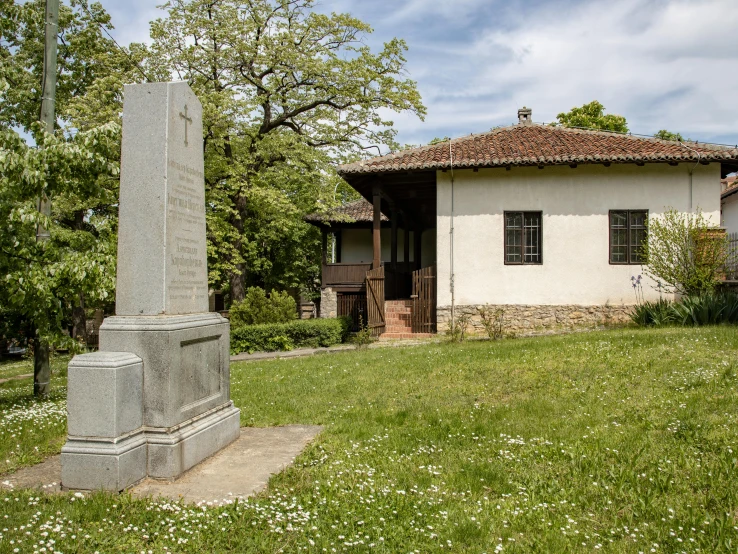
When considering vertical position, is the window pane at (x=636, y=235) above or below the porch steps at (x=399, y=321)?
above

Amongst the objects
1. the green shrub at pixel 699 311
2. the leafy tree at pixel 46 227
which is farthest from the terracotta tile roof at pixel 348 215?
the leafy tree at pixel 46 227

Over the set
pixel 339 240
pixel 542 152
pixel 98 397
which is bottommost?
pixel 98 397

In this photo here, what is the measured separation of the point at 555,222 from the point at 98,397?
566 inches

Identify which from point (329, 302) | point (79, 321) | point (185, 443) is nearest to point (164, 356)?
point (185, 443)

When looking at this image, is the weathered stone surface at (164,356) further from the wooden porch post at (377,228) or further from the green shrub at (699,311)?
the wooden porch post at (377,228)

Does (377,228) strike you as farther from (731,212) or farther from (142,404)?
(731,212)

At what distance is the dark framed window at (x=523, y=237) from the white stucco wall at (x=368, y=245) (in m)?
9.21

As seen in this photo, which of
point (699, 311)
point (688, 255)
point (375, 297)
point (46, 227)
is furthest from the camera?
point (375, 297)

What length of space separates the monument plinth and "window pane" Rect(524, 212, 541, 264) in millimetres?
12685

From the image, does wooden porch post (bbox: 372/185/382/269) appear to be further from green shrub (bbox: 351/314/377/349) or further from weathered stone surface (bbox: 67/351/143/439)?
weathered stone surface (bbox: 67/351/143/439)

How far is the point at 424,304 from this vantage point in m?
16.7

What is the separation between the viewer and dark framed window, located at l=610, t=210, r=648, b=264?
16016 millimetres

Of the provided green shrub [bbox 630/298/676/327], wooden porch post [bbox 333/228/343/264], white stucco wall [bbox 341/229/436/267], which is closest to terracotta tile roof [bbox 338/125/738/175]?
green shrub [bbox 630/298/676/327]

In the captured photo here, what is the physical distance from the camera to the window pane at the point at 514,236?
53.6 feet
